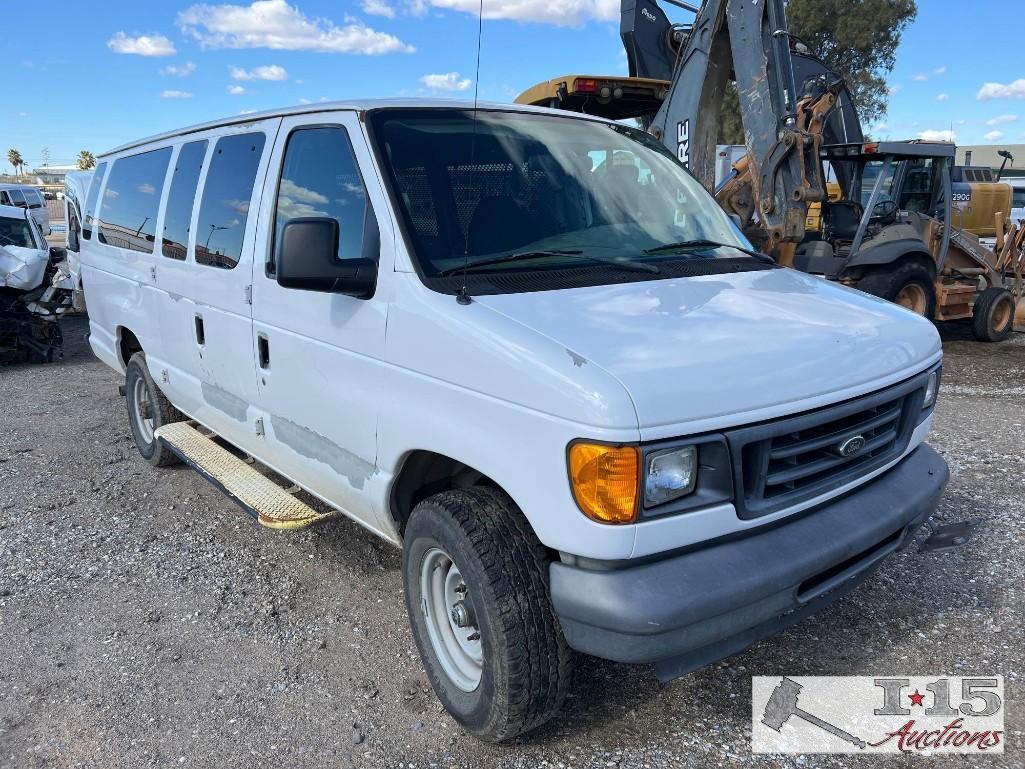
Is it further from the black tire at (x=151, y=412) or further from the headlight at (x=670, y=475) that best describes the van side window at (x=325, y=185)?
the black tire at (x=151, y=412)

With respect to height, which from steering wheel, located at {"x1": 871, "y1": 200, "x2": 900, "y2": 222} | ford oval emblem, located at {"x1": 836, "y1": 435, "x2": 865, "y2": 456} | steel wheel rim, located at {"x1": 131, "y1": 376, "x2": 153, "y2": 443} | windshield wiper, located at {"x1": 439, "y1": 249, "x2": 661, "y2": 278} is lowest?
steel wheel rim, located at {"x1": 131, "y1": 376, "x2": 153, "y2": 443}

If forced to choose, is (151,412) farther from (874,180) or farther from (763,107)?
(874,180)

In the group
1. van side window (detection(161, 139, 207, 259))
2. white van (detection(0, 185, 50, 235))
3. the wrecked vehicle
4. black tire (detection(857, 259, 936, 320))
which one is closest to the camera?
van side window (detection(161, 139, 207, 259))

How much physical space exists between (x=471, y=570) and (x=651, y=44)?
36.0 ft

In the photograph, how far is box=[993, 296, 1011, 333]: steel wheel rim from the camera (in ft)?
34.8

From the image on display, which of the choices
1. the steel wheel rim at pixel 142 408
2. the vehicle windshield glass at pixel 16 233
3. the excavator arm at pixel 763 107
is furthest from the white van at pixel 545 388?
the vehicle windshield glass at pixel 16 233

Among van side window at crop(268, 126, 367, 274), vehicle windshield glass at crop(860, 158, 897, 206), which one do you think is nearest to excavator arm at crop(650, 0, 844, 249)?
vehicle windshield glass at crop(860, 158, 897, 206)

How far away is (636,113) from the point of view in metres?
11.3

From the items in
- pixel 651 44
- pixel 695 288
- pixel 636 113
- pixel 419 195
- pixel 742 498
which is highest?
pixel 651 44

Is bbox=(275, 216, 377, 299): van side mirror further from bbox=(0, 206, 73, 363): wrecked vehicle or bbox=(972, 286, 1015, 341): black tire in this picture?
bbox=(972, 286, 1015, 341): black tire

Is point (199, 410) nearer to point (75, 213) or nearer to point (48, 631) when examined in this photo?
point (48, 631)

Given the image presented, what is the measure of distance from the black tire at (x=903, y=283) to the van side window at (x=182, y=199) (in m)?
7.82

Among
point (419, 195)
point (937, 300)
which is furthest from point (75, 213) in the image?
point (937, 300)

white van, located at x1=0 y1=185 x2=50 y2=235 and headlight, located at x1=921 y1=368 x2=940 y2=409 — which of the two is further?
white van, located at x1=0 y1=185 x2=50 y2=235
